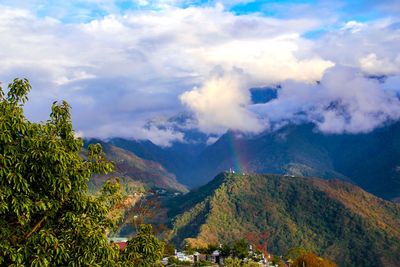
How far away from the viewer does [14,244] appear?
48.0 ft

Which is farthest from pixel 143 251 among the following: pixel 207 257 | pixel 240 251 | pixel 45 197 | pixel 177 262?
pixel 207 257

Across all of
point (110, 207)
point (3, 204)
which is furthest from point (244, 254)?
point (3, 204)

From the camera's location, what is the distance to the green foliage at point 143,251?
1719 centimetres

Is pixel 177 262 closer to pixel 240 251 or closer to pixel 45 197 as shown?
pixel 240 251

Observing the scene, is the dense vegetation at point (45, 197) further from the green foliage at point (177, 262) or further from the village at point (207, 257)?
the green foliage at point (177, 262)

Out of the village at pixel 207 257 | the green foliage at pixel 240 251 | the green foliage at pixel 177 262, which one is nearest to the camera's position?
the green foliage at pixel 177 262

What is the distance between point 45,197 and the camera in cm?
1508

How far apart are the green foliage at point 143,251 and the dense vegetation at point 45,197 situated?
862mm

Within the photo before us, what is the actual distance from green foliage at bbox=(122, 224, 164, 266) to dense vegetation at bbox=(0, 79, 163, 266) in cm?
86

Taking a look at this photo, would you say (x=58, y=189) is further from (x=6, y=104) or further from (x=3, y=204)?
(x=6, y=104)

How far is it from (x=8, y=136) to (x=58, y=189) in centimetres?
215

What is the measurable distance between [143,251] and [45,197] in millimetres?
4121

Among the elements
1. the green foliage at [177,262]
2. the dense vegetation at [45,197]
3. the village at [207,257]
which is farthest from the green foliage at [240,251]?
the dense vegetation at [45,197]

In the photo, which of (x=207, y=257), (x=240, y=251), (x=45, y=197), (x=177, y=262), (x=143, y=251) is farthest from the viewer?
(x=207, y=257)
